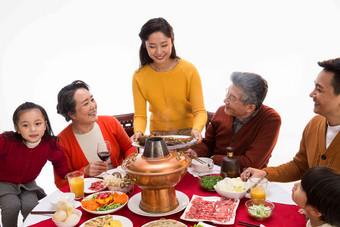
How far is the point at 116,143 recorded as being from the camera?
3018mm

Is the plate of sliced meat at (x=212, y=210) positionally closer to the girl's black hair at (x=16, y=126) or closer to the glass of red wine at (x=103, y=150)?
the glass of red wine at (x=103, y=150)

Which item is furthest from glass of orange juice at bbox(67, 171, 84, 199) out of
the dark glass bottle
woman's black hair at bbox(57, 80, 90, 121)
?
the dark glass bottle

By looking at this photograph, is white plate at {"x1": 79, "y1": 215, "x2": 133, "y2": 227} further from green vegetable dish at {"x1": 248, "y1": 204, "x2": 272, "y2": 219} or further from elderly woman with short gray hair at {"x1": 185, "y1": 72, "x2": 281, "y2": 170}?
elderly woman with short gray hair at {"x1": 185, "y1": 72, "x2": 281, "y2": 170}

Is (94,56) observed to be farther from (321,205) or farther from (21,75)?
(321,205)

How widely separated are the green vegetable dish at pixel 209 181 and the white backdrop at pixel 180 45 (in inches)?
130

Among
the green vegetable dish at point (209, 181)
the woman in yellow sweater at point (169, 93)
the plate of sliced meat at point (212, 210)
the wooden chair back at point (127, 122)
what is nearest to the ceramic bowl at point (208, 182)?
the green vegetable dish at point (209, 181)

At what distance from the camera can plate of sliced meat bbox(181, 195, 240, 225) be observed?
1.61 m

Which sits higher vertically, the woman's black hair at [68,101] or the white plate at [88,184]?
the woman's black hair at [68,101]

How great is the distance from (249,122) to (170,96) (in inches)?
36.4

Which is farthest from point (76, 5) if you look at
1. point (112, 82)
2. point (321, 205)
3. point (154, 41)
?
point (321, 205)

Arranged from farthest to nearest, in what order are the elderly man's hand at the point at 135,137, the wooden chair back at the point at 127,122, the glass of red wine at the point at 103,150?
the wooden chair back at the point at 127,122, the elderly man's hand at the point at 135,137, the glass of red wine at the point at 103,150

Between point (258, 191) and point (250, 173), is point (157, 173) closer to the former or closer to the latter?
point (258, 191)

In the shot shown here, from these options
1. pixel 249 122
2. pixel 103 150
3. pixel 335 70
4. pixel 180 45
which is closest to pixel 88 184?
pixel 103 150

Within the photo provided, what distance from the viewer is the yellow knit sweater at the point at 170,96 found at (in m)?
3.14
